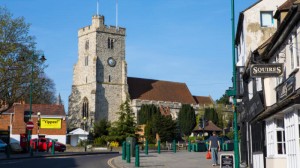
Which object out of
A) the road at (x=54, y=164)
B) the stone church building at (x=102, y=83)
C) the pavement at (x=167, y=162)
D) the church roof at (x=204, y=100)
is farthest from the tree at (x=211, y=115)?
the road at (x=54, y=164)

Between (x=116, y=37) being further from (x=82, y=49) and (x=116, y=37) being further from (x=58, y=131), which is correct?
(x=58, y=131)

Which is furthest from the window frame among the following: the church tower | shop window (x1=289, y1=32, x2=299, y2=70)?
the church tower

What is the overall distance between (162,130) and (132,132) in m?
15.9

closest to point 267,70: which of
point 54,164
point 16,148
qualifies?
point 54,164

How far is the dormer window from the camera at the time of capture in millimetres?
26312

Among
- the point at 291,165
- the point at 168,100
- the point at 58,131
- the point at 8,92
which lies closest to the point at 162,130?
the point at 58,131

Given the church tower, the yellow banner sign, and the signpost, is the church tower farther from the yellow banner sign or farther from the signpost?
the signpost

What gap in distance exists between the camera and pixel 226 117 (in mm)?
108812

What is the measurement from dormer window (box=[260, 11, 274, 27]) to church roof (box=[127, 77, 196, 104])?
7705cm

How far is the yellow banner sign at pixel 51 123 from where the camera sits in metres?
62.3

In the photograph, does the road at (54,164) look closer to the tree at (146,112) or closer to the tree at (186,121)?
the tree at (146,112)

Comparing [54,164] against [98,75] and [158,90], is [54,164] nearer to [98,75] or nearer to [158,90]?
[98,75]

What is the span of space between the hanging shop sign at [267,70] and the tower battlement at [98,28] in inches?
3482

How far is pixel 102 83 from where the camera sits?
98.9 m
